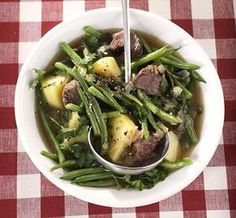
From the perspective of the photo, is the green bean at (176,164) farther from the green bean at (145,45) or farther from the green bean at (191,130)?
the green bean at (145,45)

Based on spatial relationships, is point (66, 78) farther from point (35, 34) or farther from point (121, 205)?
point (121, 205)

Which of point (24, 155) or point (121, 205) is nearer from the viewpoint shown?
point (121, 205)

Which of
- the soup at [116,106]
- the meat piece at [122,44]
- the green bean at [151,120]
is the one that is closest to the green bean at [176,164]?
the soup at [116,106]

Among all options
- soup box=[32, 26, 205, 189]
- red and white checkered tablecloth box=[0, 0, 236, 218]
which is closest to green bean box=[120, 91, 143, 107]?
soup box=[32, 26, 205, 189]

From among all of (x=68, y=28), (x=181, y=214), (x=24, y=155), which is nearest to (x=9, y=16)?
(x=68, y=28)

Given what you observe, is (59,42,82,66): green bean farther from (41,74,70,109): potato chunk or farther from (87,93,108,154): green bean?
(87,93,108,154): green bean
